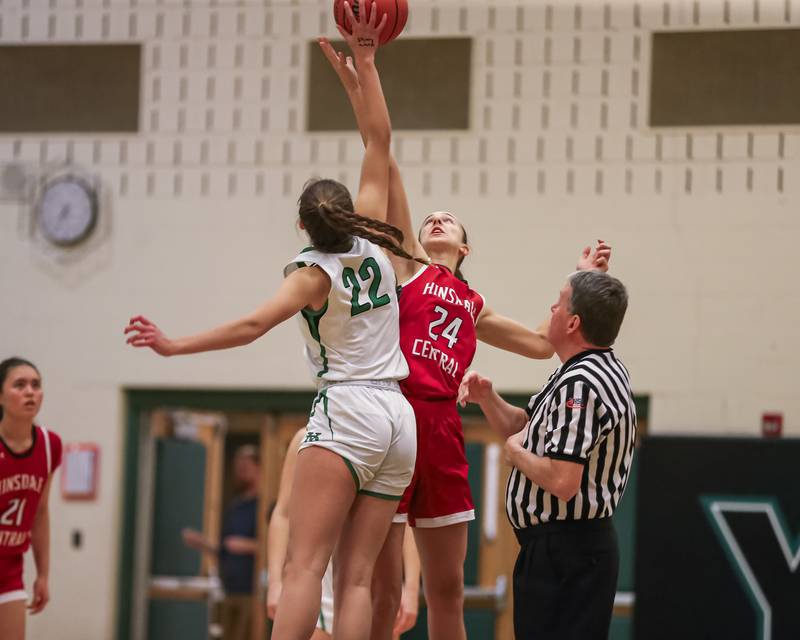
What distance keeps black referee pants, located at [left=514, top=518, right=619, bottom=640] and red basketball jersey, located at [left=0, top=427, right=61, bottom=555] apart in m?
3.28

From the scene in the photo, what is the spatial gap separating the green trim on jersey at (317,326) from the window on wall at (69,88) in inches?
248

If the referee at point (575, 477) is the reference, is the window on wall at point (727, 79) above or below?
above

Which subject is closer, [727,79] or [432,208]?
[727,79]

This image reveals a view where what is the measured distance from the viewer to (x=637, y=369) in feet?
29.0

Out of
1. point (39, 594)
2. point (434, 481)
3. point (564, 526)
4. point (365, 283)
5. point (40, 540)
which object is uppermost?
point (365, 283)

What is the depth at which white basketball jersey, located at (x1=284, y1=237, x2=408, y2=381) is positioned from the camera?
3830 mm

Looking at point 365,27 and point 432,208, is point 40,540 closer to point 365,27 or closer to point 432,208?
point 365,27

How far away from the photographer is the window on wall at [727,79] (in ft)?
29.0

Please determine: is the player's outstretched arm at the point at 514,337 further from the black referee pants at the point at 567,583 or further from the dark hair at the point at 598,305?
the black referee pants at the point at 567,583

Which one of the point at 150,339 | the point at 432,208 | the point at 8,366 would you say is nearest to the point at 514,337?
the point at 150,339

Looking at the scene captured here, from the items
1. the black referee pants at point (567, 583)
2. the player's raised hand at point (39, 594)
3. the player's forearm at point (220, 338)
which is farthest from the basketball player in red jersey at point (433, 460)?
the player's raised hand at point (39, 594)

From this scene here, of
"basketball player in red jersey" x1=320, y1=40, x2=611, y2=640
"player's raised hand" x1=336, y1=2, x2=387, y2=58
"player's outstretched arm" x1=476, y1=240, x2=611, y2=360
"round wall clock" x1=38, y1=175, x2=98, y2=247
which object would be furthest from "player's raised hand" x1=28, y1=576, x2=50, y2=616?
"round wall clock" x1=38, y1=175, x2=98, y2=247

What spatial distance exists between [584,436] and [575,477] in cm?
13

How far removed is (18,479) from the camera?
6027mm
